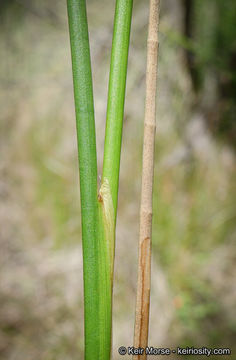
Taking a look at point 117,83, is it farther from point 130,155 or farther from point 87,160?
point 130,155

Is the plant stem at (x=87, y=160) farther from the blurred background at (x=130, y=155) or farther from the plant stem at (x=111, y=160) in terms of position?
the blurred background at (x=130, y=155)

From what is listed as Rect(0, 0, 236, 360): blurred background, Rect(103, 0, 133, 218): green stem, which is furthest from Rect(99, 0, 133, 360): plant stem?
Rect(0, 0, 236, 360): blurred background

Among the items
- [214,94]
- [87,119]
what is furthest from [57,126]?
[87,119]

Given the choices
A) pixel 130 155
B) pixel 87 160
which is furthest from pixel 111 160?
pixel 130 155

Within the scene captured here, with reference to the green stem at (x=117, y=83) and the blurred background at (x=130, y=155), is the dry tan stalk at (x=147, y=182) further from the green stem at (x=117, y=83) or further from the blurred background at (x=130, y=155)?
the blurred background at (x=130, y=155)

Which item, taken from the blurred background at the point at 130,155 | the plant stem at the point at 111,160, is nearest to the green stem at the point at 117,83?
the plant stem at the point at 111,160

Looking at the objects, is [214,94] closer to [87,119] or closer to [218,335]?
[218,335]

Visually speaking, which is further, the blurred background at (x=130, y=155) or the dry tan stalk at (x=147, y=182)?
the blurred background at (x=130, y=155)
